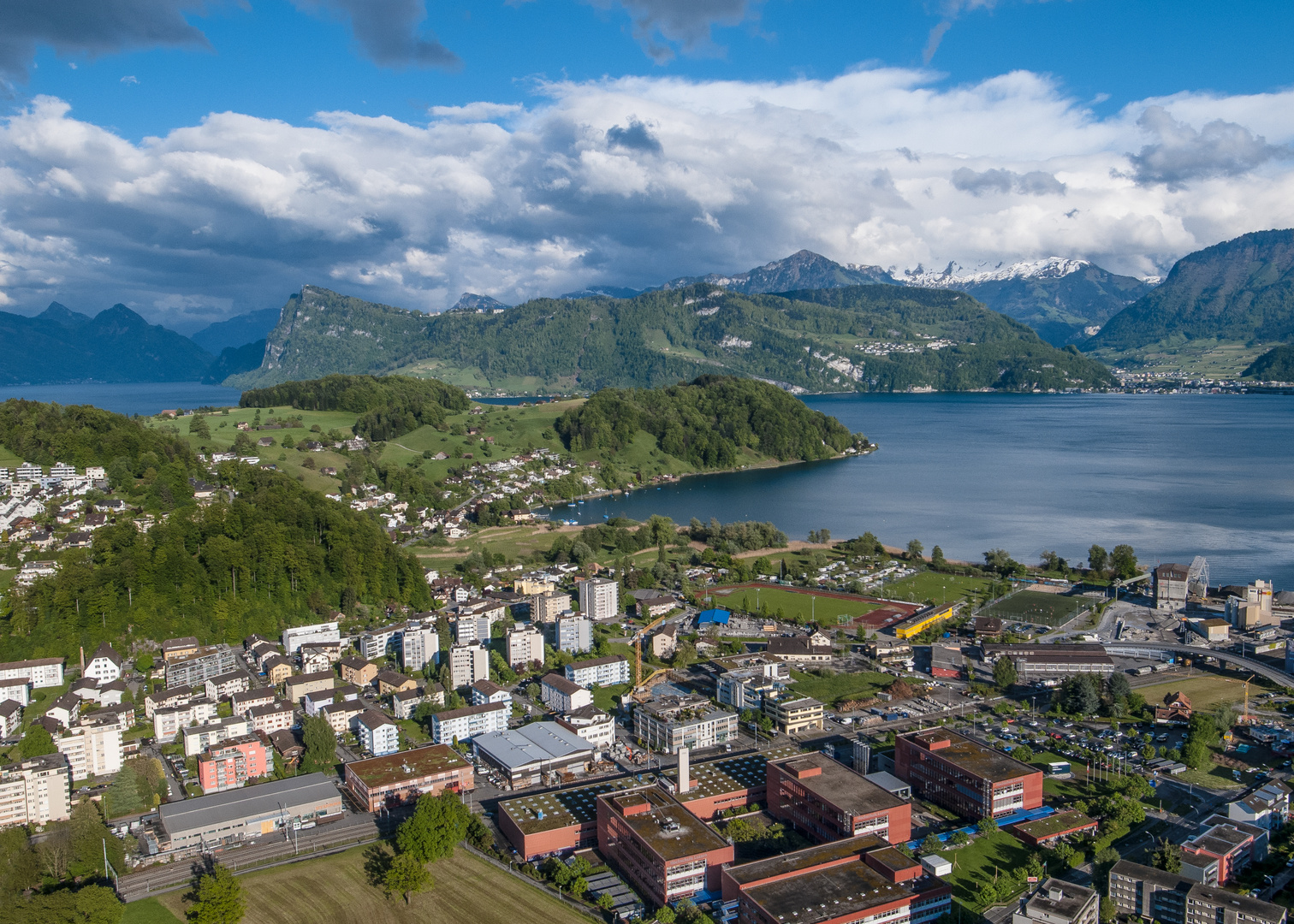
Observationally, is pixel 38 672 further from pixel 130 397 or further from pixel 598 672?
pixel 130 397

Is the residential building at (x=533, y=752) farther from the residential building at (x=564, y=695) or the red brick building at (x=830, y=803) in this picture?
the red brick building at (x=830, y=803)

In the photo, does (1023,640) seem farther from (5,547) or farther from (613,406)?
(613,406)

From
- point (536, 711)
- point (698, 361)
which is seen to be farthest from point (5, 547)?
point (698, 361)

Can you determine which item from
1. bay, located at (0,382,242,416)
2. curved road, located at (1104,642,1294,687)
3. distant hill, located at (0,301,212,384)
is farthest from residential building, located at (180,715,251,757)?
distant hill, located at (0,301,212,384)

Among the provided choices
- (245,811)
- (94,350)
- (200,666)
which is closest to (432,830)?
(245,811)

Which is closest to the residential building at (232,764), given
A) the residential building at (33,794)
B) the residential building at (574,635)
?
the residential building at (33,794)

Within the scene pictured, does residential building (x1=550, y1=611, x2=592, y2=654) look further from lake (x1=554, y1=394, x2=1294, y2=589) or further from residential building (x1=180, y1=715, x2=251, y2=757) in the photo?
lake (x1=554, y1=394, x2=1294, y2=589)
